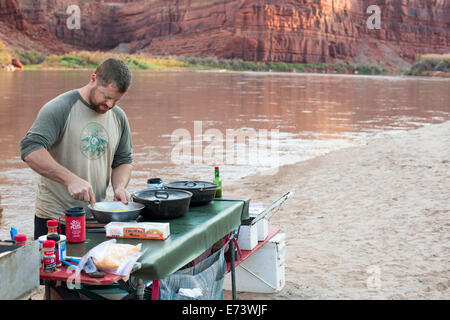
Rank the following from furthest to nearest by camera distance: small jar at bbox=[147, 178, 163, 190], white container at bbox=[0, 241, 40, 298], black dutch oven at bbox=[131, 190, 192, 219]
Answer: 1. small jar at bbox=[147, 178, 163, 190]
2. black dutch oven at bbox=[131, 190, 192, 219]
3. white container at bbox=[0, 241, 40, 298]

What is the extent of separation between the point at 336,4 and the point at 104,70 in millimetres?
106026

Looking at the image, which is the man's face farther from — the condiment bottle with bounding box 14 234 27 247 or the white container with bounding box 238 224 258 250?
the white container with bounding box 238 224 258 250

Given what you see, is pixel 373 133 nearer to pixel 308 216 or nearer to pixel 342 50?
pixel 308 216

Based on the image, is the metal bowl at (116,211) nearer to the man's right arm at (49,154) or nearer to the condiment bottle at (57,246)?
the man's right arm at (49,154)

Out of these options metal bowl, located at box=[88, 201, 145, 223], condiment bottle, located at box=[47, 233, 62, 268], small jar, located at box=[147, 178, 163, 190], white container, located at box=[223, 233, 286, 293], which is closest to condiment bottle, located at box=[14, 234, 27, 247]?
condiment bottle, located at box=[47, 233, 62, 268]

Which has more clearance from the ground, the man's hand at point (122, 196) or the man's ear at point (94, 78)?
the man's ear at point (94, 78)

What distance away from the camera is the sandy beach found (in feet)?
16.5

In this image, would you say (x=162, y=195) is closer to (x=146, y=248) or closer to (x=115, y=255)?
(x=146, y=248)

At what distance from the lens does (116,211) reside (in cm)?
346

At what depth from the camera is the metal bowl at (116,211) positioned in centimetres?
345

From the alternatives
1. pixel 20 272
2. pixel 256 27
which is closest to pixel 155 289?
pixel 20 272

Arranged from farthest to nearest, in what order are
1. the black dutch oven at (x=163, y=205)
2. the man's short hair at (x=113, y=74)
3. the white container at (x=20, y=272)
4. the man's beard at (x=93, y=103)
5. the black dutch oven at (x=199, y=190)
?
the black dutch oven at (x=199, y=190) → the man's beard at (x=93, y=103) → the man's short hair at (x=113, y=74) → the black dutch oven at (x=163, y=205) → the white container at (x=20, y=272)

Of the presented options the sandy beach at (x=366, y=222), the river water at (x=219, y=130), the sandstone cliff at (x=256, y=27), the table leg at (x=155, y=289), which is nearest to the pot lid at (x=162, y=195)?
the table leg at (x=155, y=289)
